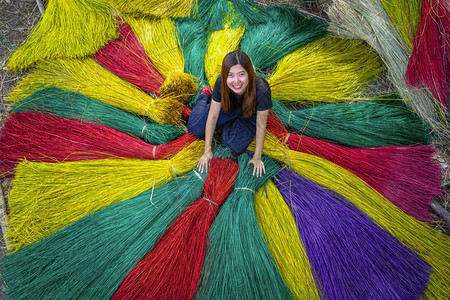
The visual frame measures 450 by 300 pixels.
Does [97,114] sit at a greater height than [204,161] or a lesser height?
greater

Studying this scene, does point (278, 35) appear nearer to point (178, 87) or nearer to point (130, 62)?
point (178, 87)

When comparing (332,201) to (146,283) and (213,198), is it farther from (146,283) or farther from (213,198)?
(146,283)

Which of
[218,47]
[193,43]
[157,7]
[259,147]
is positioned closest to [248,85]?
[259,147]

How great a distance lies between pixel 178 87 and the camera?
202cm

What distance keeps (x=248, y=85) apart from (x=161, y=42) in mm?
1080

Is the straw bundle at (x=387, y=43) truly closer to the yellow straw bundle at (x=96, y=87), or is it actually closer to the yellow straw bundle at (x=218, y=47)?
the yellow straw bundle at (x=218, y=47)

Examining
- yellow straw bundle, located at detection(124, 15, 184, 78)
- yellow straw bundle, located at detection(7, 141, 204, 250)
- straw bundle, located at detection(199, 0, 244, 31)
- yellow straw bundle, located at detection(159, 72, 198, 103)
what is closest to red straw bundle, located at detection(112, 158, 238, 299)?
yellow straw bundle, located at detection(7, 141, 204, 250)

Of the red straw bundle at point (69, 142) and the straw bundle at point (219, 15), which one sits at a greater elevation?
the straw bundle at point (219, 15)

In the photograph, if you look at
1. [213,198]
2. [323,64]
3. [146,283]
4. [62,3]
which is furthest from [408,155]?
[62,3]

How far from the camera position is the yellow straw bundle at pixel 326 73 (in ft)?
7.04

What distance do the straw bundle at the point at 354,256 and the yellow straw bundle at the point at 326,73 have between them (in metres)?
0.84

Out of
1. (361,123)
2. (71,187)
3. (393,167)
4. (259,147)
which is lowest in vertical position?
(71,187)

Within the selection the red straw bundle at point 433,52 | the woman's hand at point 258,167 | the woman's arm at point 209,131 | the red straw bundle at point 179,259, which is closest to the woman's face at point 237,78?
the woman's arm at point 209,131

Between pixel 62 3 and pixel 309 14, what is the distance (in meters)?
2.01
